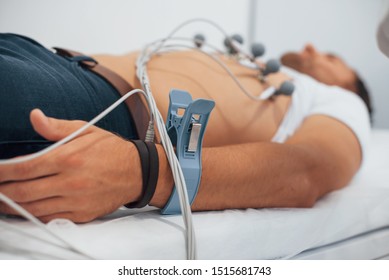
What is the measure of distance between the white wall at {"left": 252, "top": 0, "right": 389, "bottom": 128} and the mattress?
36.5 inches

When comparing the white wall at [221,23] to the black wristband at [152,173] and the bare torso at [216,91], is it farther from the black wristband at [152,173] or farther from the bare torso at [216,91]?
the black wristband at [152,173]

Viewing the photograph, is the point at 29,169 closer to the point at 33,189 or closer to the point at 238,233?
the point at 33,189

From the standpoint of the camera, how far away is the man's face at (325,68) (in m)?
1.44

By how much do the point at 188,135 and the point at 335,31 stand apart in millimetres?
1432

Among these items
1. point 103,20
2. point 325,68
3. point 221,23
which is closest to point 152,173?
point 103,20

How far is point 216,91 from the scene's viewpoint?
931 millimetres

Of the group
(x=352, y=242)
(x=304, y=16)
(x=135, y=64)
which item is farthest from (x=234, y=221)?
(x=304, y=16)

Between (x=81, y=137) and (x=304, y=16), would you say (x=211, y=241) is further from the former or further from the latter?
(x=304, y=16)

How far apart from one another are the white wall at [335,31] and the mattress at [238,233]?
3.04 feet

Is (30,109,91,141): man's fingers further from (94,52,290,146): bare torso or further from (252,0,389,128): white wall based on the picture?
(252,0,389,128): white wall

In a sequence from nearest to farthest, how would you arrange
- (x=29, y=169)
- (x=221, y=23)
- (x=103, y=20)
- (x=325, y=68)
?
1. (x=29, y=169)
2. (x=103, y=20)
3. (x=325, y=68)
4. (x=221, y=23)

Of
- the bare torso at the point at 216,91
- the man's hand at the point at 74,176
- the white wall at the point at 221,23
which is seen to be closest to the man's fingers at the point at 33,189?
the man's hand at the point at 74,176

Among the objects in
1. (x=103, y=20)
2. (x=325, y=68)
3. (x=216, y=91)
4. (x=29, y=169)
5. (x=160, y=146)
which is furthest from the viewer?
(x=325, y=68)

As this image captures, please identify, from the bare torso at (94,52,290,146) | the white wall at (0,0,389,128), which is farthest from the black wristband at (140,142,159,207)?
the white wall at (0,0,389,128)
